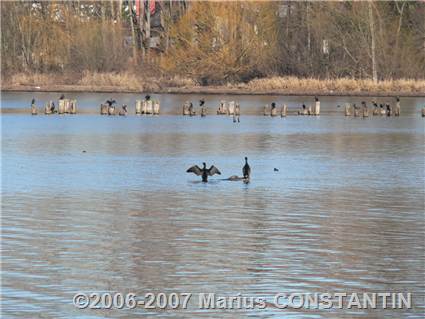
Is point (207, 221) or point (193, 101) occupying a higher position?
point (193, 101)

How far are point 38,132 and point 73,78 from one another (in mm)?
38138

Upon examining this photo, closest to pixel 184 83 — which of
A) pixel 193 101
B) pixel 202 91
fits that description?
pixel 202 91

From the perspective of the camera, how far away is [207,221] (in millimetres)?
21828

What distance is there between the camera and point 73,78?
283 ft

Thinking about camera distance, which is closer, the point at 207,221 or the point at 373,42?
the point at 207,221

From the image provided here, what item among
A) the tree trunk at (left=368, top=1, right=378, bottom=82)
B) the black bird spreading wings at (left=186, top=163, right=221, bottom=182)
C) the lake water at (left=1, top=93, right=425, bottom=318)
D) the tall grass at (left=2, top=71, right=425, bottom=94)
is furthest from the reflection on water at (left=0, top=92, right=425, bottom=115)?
the black bird spreading wings at (left=186, top=163, right=221, bottom=182)

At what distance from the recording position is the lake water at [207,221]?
51.1ft

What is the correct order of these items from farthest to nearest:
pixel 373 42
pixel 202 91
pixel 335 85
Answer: pixel 202 91 → pixel 373 42 → pixel 335 85

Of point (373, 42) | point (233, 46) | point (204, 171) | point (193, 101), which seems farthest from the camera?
point (233, 46)

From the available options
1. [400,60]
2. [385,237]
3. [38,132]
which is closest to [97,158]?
[38,132]

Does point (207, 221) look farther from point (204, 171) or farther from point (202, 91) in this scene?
point (202, 91)

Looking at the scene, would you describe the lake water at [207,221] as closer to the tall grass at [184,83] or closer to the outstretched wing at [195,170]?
the outstretched wing at [195,170]

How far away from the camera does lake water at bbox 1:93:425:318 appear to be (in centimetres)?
1558

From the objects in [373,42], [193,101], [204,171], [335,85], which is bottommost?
[204,171]
